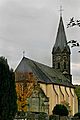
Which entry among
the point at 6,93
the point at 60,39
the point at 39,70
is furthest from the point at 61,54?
the point at 6,93

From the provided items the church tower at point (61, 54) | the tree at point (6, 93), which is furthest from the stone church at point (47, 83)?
the tree at point (6, 93)

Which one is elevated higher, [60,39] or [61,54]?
[60,39]

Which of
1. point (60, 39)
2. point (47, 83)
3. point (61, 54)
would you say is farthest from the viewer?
point (60, 39)

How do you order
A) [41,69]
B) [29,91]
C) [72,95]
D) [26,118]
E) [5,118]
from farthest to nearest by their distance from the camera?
[72,95] → [41,69] → [29,91] → [26,118] → [5,118]

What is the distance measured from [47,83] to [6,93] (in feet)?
212

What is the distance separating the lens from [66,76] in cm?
10181

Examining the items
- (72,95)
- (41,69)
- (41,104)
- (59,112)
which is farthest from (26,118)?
(72,95)

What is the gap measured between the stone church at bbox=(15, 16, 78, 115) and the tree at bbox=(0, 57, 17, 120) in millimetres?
38132

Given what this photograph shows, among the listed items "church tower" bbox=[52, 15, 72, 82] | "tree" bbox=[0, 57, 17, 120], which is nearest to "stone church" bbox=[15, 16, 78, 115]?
"church tower" bbox=[52, 15, 72, 82]

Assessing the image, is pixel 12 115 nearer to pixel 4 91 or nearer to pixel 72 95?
pixel 4 91

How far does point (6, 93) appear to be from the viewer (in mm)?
21141

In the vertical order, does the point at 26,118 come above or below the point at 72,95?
below

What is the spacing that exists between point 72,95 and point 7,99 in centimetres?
8104

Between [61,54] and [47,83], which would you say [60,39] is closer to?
[61,54]
